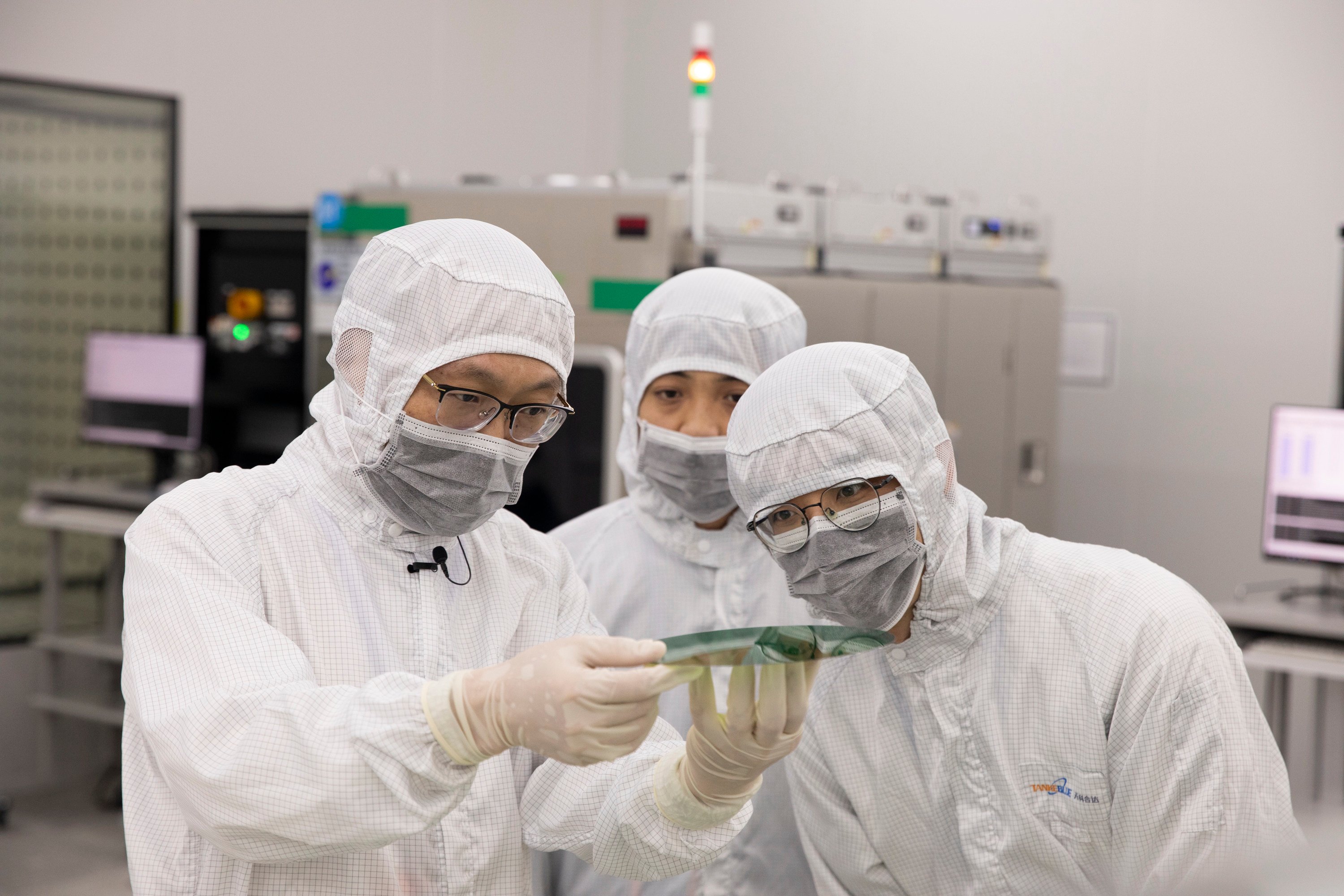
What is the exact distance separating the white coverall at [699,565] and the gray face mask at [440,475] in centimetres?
58

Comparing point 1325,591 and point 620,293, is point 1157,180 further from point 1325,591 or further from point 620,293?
point 620,293

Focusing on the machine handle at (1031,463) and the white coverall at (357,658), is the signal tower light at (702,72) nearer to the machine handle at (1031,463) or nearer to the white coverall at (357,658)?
the machine handle at (1031,463)

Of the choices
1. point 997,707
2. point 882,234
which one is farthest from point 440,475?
point 882,234

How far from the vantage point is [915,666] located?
60.4 inches

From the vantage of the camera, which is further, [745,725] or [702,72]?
[702,72]

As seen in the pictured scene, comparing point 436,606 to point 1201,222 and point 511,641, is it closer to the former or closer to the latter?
point 511,641

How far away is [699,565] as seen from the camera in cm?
190

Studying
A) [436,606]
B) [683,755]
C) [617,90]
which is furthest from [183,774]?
[617,90]

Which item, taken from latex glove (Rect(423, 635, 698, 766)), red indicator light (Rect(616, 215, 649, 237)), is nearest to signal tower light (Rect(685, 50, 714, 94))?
red indicator light (Rect(616, 215, 649, 237))

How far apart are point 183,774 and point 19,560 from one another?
13.3 ft

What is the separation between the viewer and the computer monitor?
4.58 meters

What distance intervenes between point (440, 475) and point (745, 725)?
390mm

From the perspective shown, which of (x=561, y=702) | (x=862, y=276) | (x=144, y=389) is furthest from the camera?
(x=144, y=389)

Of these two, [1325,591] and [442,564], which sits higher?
[442,564]
